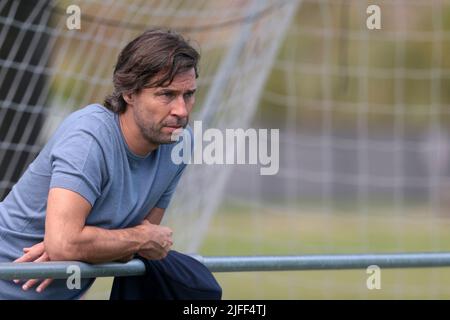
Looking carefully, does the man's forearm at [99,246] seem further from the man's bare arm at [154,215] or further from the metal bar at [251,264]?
the man's bare arm at [154,215]

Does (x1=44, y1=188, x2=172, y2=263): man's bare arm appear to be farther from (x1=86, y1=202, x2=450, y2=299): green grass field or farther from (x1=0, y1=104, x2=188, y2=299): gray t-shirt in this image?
(x1=86, y1=202, x2=450, y2=299): green grass field

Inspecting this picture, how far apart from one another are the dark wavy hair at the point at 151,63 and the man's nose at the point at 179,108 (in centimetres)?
7

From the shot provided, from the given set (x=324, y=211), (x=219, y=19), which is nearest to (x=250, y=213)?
(x=324, y=211)

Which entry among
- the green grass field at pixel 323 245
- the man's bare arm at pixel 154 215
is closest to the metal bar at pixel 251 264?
the man's bare arm at pixel 154 215

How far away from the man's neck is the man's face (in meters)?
0.02

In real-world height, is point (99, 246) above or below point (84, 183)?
below

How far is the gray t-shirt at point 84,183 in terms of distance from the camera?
10.9 feet

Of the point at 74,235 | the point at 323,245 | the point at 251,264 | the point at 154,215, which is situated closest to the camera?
the point at 74,235

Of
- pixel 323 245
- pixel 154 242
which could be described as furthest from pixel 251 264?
pixel 323 245

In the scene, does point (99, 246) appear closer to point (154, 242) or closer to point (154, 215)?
point (154, 242)

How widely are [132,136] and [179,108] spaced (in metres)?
0.17

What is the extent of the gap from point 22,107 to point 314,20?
33.4 ft

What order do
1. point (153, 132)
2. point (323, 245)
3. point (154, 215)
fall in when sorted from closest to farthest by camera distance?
point (153, 132), point (154, 215), point (323, 245)

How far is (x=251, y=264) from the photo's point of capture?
11.1ft
